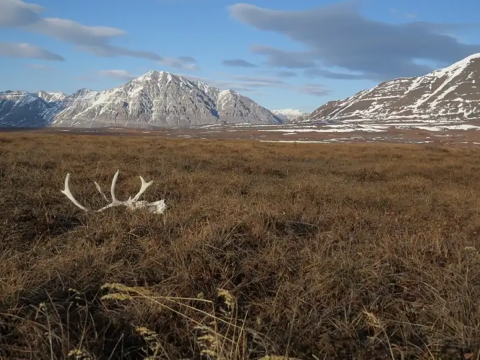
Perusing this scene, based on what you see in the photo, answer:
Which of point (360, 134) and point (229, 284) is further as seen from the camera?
point (360, 134)

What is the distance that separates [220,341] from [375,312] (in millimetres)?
1254

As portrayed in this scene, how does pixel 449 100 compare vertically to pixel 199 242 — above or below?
above

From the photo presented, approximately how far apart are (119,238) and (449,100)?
213 metres

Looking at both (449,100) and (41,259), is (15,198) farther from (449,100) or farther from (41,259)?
(449,100)

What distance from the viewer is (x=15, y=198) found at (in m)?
5.64

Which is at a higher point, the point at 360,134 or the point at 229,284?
the point at 229,284

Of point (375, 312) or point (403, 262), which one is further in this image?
point (403, 262)

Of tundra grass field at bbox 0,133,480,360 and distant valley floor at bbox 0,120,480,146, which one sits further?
distant valley floor at bbox 0,120,480,146

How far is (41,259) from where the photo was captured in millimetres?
3605

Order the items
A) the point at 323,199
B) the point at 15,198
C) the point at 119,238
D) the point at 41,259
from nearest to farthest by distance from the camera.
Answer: the point at 41,259 < the point at 119,238 < the point at 15,198 < the point at 323,199

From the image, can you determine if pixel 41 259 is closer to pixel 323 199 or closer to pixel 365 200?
pixel 323 199

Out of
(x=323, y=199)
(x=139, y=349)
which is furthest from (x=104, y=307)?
(x=323, y=199)

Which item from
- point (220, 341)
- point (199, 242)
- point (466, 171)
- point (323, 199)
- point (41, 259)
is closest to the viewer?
point (220, 341)

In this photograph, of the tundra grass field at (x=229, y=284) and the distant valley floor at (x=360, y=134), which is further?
the distant valley floor at (x=360, y=134)
